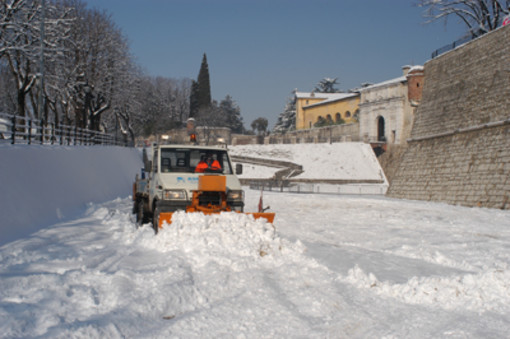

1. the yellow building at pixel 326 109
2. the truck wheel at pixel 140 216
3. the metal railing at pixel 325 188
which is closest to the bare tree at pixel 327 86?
the yellow building at pixel 326 109

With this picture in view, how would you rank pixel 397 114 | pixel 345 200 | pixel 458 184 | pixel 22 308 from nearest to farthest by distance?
pixel 22 308
pixel 458 184
pixel 345 200
pixel 397 114

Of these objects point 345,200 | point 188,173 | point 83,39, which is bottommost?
point 345,200

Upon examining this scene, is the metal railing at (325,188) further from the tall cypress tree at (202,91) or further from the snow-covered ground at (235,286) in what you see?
the tall cypress tree at (202,91)

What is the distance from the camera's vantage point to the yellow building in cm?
7125

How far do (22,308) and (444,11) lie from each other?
1433 inches

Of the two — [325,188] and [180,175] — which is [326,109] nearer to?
[325,188]

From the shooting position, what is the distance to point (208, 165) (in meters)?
10.9

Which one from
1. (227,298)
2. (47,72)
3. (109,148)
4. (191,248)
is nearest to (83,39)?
(47,72)

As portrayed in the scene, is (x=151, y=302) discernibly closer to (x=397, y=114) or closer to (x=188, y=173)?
(x=188, y=173)

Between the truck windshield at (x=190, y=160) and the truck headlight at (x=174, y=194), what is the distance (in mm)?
1021

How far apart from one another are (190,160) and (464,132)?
18440 millimetres

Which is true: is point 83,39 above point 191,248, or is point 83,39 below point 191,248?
above

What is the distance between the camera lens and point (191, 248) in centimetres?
823

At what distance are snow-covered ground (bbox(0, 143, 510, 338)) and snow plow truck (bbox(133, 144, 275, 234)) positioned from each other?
0.67 meters
